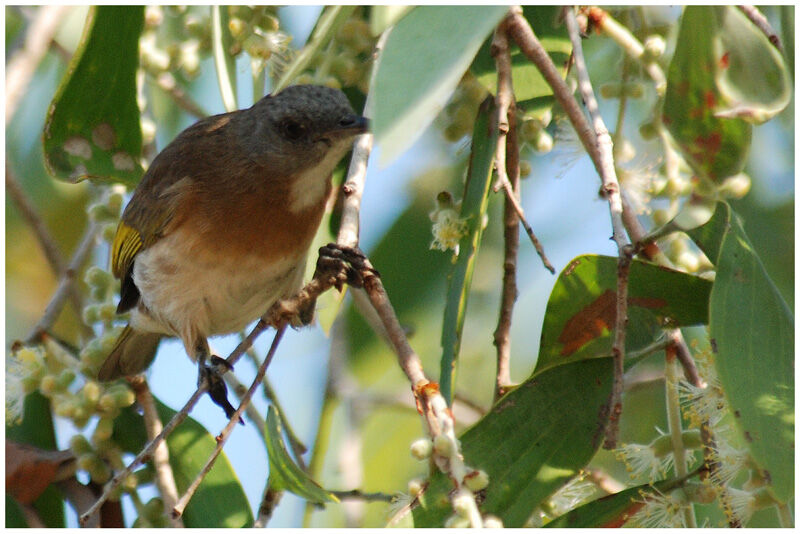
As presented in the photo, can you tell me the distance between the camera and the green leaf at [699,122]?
2766 mm

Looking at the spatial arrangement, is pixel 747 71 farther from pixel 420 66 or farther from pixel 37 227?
pixel 37 227

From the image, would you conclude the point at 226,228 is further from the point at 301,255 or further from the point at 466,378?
the point at 466,378

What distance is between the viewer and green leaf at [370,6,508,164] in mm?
1528

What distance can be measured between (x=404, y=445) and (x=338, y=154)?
1490mm

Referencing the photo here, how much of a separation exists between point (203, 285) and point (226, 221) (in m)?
0.27

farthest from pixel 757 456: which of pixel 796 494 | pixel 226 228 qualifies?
pixel 226 228

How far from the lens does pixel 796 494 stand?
6.80 ft

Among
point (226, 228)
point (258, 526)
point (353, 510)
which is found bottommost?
point (353, 510)

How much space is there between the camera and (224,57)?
3131mm

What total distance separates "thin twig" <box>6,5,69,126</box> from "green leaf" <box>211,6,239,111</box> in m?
0.63

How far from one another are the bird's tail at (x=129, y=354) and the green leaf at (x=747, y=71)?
2.08 m

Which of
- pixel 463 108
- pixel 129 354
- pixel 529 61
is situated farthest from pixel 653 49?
pixel 129 354

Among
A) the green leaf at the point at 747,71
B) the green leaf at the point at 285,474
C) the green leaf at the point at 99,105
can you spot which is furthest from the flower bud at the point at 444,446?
the green leaf at the point at 99,105

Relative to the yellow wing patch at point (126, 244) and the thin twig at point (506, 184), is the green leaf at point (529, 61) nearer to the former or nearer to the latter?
the thin twig at point (506, 184)
